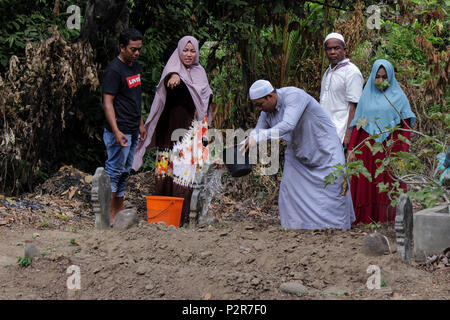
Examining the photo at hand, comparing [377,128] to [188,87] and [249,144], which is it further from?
[188,87]

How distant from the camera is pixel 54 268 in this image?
381cm

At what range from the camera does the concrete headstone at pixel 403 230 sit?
3.76 meters

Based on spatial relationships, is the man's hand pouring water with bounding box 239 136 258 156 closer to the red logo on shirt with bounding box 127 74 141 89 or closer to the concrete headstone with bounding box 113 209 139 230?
the concrete headstone with bounding box 113 209 139 230

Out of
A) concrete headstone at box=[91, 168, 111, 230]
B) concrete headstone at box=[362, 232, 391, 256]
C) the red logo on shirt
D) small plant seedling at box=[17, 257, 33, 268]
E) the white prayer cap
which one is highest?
the red logo on shirt

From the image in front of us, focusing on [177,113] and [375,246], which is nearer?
[375,246]

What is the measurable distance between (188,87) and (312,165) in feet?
4.59

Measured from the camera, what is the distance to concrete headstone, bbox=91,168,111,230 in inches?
181

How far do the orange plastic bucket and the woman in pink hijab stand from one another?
1.55 ft

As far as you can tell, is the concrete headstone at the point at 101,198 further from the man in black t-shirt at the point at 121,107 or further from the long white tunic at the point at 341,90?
the long white tunic at the point at 341,90

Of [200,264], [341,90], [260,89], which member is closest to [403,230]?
[200,264]

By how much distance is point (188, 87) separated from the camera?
18.1ft

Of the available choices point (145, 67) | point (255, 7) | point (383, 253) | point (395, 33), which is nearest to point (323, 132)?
point (383, 253)

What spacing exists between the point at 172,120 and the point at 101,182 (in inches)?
51.8

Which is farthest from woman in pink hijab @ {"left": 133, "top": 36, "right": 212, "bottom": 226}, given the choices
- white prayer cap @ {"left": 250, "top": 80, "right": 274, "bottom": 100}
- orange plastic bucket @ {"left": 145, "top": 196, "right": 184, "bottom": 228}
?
white prayer cap @ {"left": 250, "top": 80, "right": 274, "bottom": 100}
